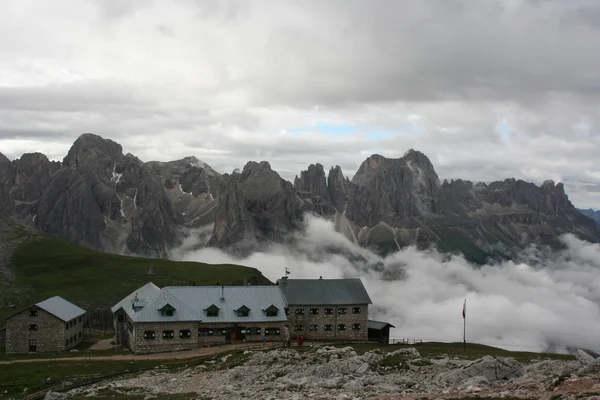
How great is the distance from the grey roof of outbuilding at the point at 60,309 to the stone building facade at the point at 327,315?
35087 millimetres

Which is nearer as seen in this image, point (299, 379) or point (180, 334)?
point (299, 379)

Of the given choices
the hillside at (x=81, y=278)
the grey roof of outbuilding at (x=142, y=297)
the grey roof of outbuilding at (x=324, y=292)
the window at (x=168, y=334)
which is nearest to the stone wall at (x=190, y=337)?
the window at (x=168, y=334)

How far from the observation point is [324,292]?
358 feet

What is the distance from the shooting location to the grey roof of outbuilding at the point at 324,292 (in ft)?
351

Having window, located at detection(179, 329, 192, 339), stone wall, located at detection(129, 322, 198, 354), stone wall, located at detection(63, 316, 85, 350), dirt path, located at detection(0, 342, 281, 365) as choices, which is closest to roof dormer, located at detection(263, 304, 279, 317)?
dirt path, located at detection(0, 342, 281, 365)

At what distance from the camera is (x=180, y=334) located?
311ft

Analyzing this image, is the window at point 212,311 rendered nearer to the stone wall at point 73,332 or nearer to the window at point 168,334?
the window at point 168,334

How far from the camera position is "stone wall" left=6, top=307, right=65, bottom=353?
320 feet

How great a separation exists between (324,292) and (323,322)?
5.20 meters

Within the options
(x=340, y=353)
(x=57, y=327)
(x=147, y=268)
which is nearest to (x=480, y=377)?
(x=340, y=353)

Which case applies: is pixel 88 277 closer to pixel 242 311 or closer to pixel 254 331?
pixel 242 311

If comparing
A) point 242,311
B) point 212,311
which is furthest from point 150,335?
point 242,311

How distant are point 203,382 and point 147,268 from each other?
13992 cm

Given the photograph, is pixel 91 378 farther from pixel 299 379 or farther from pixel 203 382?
pixel 299 379
